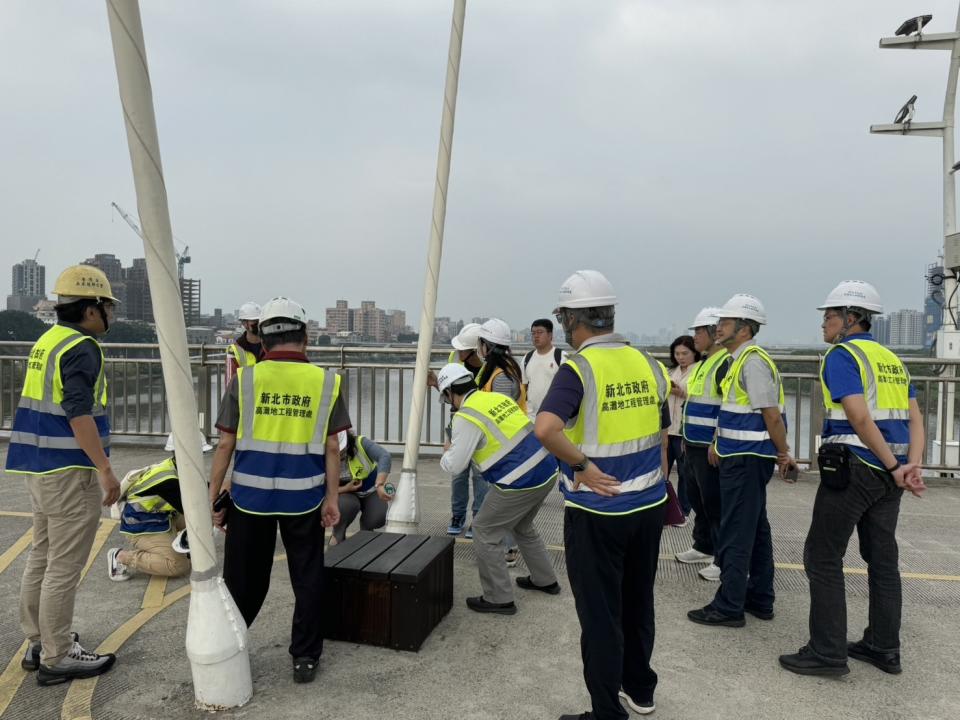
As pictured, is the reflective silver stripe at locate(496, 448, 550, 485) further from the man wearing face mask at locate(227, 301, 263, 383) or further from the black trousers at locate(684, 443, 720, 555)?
the man wearing face mask at locate(227, 301, 263, 383)

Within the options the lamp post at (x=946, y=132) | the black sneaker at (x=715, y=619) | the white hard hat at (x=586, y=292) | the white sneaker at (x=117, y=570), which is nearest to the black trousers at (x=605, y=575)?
the white hard hat at (x=586, y=292)

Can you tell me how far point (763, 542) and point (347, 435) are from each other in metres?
2.87

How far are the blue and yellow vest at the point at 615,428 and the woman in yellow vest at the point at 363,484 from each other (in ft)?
7.70

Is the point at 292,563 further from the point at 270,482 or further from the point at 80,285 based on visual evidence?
the point at 80,285

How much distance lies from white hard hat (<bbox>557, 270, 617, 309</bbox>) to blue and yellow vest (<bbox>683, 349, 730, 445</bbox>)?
1.88 m

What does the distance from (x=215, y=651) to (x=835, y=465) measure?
3.06 metres

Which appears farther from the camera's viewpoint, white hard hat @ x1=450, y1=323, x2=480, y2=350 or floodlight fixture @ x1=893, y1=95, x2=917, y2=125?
floodlight fixture @ x1=893, y1=95, x2=917, y2=125

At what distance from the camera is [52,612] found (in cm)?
305

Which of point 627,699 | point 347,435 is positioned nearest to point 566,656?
point 627,699

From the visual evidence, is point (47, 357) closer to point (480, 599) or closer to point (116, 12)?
point (116, 12)

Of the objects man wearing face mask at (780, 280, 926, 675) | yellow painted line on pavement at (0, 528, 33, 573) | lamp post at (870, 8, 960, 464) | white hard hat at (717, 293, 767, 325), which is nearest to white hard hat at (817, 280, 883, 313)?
man wearing face mask at (780, 280, 926, 675)

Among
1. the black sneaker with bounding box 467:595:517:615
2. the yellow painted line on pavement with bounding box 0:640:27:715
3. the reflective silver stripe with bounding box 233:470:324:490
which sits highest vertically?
the reflective silver stripe with bounding box 233:470:324:490

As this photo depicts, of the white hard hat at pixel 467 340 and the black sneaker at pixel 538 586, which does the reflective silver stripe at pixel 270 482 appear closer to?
the black sneaker at pixel 538 586

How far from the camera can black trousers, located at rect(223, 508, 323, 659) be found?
3.12m
